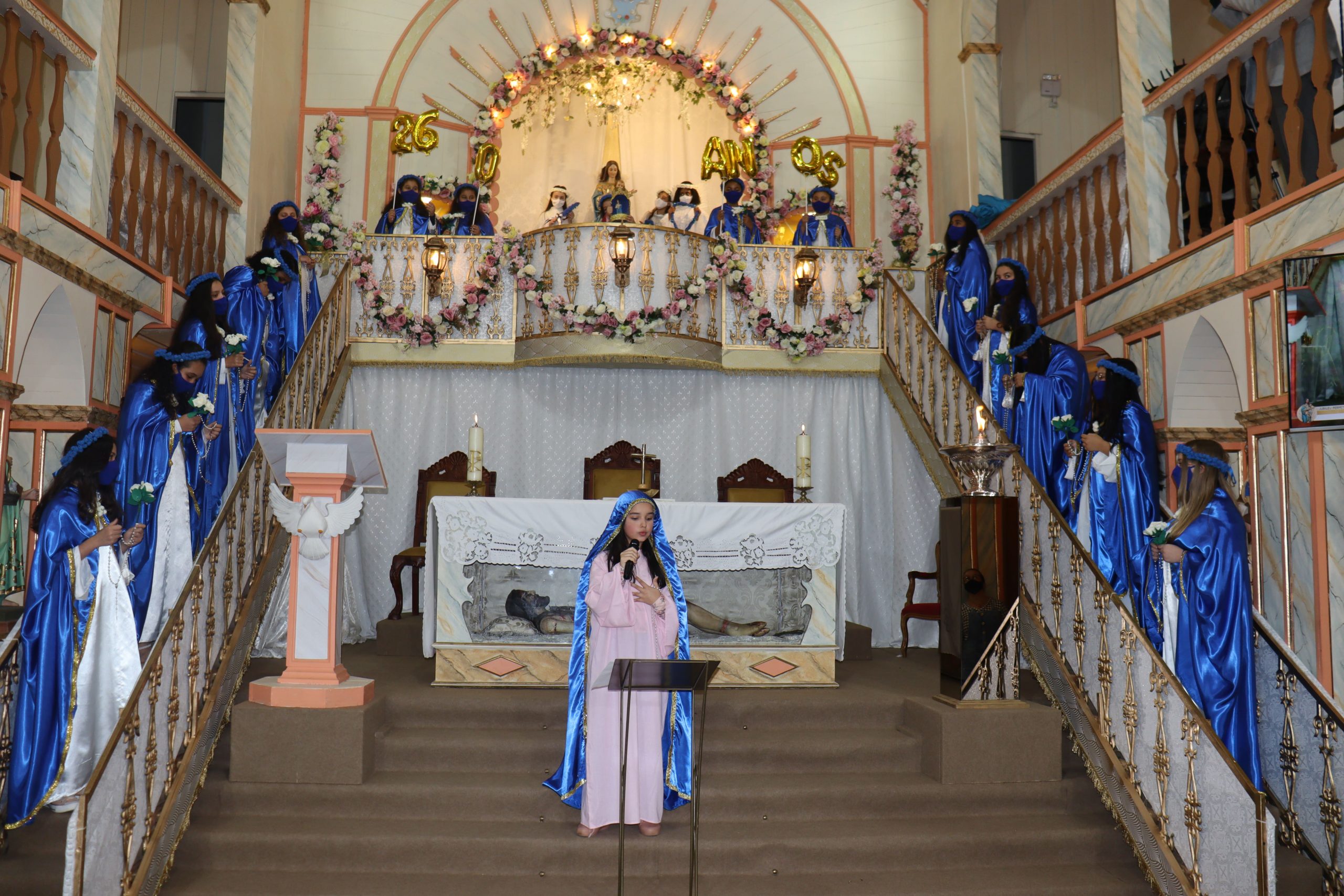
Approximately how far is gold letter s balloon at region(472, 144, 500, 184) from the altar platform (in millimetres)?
1368

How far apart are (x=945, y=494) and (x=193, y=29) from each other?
1027 cm

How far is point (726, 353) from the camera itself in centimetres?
1032

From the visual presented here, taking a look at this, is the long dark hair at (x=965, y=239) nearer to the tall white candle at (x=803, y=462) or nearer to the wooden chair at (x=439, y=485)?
the tall white candle at (x=803, y=462)

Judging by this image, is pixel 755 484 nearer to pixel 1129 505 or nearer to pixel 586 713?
pixel 1129 505

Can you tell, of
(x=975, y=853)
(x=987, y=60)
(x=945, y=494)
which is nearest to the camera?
(x=975, y=853)

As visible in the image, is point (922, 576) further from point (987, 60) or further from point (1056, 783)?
point (987, 60)

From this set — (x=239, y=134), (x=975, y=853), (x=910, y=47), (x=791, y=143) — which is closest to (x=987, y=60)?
(x=910, y=47)

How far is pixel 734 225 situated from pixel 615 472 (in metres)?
2.92

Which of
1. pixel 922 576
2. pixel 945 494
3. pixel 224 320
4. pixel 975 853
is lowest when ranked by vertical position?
pixel 975 853

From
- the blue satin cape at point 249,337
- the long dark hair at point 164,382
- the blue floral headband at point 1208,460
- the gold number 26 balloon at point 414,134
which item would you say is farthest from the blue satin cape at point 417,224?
the blue floral headband at point 1208,460

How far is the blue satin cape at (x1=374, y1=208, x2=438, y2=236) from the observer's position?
10492 mm

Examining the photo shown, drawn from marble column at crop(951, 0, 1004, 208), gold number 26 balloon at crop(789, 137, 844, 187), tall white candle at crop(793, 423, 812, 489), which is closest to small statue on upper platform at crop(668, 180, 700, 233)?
gold number 26 balloon at crop(789, 137, 844, 187)

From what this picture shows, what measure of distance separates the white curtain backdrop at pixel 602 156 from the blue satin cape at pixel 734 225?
1749mm

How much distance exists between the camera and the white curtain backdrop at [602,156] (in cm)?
1251
